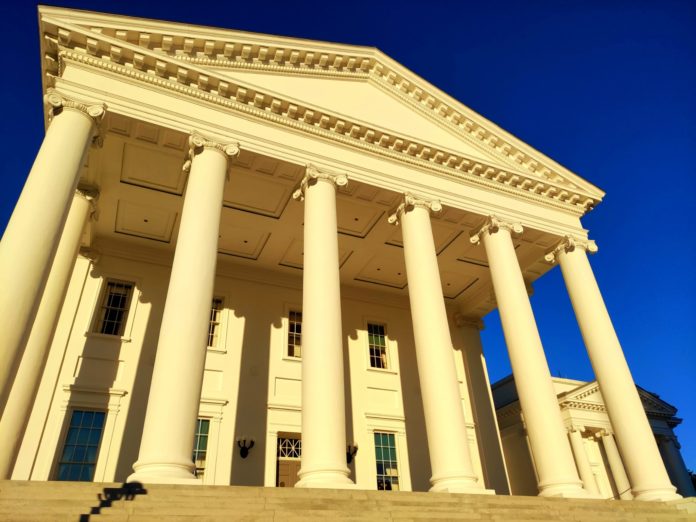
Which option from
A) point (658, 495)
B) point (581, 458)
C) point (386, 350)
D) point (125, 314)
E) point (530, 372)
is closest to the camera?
point (658, 495)

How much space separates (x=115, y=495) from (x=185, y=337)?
4072 mm

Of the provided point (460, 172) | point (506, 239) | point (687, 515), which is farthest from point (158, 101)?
point (687, 515)

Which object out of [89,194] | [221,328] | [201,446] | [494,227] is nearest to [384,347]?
[221,328]

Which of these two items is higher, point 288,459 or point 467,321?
point 467,321

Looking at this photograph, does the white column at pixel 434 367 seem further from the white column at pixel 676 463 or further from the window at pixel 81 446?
the white column at pixel 676 463

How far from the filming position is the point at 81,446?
18000 millimetres

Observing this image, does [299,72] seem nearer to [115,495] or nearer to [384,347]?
[384,347]

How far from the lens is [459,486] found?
520 inches

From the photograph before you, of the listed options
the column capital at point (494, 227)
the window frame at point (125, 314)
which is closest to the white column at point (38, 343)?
the window frame at point (125, 314)

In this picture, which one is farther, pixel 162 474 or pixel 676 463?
pixel 676 463

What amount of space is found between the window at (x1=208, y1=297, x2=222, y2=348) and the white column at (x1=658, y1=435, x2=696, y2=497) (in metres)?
34.5

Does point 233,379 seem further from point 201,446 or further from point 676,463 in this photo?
point 676,463

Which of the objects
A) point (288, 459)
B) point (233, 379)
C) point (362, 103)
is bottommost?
point (288, 459)

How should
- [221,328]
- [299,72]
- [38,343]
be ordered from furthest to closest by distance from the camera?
[221,328] → [299,72] → [38,343]
